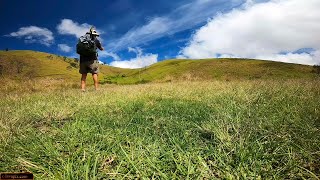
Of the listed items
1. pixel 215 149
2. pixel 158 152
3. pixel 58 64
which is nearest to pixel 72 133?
pixel 158 152

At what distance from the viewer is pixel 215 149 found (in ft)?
10.0

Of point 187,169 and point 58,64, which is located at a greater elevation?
point 58,64

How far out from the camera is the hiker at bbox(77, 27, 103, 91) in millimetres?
12562

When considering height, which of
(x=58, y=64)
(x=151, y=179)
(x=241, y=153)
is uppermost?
(x=58, y=64)

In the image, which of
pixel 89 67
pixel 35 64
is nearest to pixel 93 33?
pixel 89 67

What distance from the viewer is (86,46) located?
495 inches

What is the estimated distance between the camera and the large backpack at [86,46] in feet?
41.0

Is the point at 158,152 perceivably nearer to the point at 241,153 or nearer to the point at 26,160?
the point at 241,153

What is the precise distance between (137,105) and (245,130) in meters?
3.28

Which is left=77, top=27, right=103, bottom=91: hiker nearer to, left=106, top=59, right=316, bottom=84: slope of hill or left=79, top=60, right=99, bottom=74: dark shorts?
left=79, top=60, right=99, bottom=74: dark shorts

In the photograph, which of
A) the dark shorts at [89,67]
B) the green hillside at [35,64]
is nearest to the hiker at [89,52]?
the dark shorts at [89,67]

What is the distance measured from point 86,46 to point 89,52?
0.32 metres

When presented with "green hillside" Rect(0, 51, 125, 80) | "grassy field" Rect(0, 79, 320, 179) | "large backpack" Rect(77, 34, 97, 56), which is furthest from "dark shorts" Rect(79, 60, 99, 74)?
"green hillside" Rect(0, 51, 125, 80)

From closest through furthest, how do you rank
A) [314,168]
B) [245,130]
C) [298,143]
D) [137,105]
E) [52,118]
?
[314,168] < [298,143] < [245,130] < [52,118] < [137,105]
